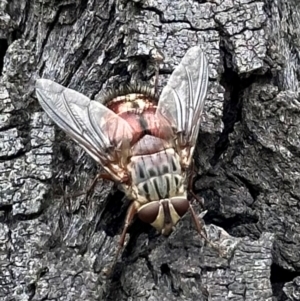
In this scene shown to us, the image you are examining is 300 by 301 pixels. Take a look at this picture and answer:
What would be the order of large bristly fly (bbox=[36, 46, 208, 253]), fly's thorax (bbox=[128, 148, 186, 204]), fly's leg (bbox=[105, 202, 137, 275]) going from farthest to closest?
1. fly's thorax (bbox=[128, 148, 186, 204])
2. large bristly fly (bbox=[36, 46, 208, 253])
3. fly's leg (bbox=[105, 202, 137, 275])

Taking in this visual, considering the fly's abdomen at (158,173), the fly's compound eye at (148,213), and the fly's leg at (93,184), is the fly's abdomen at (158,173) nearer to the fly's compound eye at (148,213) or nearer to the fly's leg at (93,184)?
the fly's compound eye at (148,213)

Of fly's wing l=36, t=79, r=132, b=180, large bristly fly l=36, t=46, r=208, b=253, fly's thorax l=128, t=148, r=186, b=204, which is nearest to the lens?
fly's wing l=36, t=79, r=132, b=180

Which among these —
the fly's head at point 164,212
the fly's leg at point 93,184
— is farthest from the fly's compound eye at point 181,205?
the fly's leg at point 93,184

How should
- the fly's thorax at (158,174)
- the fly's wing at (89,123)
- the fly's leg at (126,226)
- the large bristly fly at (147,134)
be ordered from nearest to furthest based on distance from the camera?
the fly's leg at (126,226) < the fly's wing at (89,123) < the large bristly fly at (147,134) < the fly's thorax at (158,174)

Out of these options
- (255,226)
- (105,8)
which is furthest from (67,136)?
(255,226)

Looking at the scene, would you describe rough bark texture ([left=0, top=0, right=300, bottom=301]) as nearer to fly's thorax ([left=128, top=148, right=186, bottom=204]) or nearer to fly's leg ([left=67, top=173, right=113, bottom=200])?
fly's leg ([left=67, top=173, right=113, bottom=200])

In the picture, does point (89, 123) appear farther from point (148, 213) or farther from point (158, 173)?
point (148, 213)

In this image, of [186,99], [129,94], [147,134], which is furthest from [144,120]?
[129,94]

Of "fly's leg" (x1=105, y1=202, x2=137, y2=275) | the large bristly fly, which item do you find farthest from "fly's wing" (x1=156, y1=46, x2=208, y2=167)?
"fly's leg" (x1=105, y1=202, x2=137, y2=275)
